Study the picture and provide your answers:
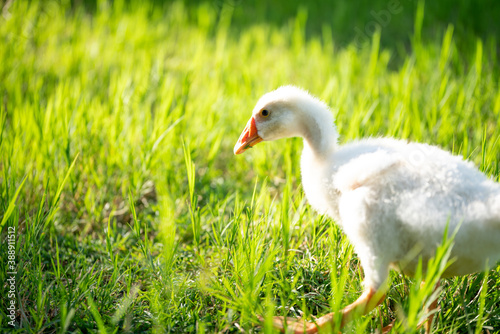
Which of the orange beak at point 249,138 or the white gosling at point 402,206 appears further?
the orange beak at point 249,138

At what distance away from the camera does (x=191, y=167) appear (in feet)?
7.41

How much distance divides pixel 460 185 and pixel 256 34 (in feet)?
14.6

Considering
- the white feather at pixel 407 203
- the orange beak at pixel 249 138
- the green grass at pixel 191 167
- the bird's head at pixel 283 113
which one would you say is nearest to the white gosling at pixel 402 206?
the white feather at pixel 407 203

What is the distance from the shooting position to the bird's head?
2.14 m

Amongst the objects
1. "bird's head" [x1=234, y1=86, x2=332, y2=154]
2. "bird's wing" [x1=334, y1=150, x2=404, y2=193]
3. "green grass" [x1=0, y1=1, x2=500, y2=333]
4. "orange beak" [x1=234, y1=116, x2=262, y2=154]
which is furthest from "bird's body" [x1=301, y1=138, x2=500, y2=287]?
"orange beak" [x1=234, y1=116, x2=262, y2=154]

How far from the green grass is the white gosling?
0.49ft

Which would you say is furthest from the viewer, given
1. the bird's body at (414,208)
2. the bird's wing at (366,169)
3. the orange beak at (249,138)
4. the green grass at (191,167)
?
the orange beak at (249,138)

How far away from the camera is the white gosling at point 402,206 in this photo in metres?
1.63

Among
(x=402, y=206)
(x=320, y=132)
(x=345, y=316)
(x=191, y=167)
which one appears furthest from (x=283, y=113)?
(x=345, y=316)

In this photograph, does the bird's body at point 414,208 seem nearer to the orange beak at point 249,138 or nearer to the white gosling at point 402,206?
the white gosling at point 402,206

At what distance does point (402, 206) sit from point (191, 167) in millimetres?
1082

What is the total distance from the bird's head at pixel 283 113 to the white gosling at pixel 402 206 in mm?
273

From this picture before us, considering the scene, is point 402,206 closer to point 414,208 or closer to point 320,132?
point 414,208

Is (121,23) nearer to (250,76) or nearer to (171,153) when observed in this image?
(250,76)
